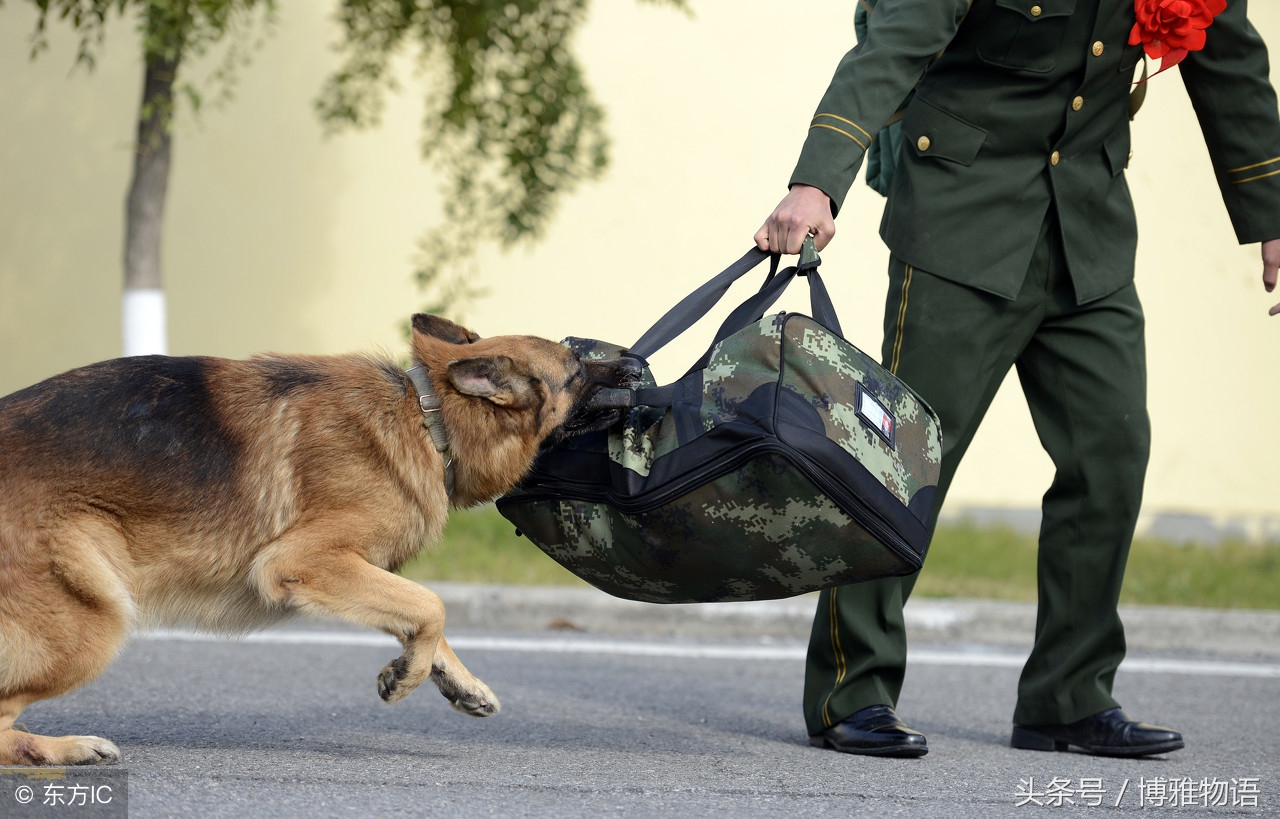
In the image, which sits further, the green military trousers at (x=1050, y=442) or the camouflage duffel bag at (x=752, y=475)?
the green military trousers at (x=1050, y=442)

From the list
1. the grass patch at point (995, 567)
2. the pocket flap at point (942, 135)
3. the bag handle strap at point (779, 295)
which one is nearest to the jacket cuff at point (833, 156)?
the bag handle strap at point (779, 295)

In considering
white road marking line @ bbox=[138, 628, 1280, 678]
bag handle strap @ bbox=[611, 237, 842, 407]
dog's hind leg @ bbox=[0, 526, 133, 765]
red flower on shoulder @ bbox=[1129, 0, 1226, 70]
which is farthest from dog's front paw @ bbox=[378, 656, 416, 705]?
red flower on shoulder @ bbox=[1129, 0, 1226, 70]

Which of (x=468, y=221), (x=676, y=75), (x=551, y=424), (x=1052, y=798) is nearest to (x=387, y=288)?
(x=468, y=221)

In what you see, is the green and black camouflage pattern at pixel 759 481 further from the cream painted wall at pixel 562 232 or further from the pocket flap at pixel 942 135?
the cream painted wall at pixel 562 232

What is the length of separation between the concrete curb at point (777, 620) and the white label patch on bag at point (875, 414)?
8.98ft

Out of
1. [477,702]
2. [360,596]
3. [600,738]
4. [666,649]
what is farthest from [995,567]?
[360,596]

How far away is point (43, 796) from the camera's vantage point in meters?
2.51

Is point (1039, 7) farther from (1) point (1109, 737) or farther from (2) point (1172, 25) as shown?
(1) point (1109, 737)

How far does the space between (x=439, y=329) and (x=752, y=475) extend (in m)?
1.04

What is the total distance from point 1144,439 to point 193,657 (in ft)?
11.2

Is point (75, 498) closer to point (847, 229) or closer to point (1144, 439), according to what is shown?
point (1144, 439)

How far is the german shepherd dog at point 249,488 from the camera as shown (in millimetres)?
2621

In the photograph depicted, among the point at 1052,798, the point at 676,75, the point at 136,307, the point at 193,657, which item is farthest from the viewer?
the point at 676,75

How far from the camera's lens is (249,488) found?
2.84 m
